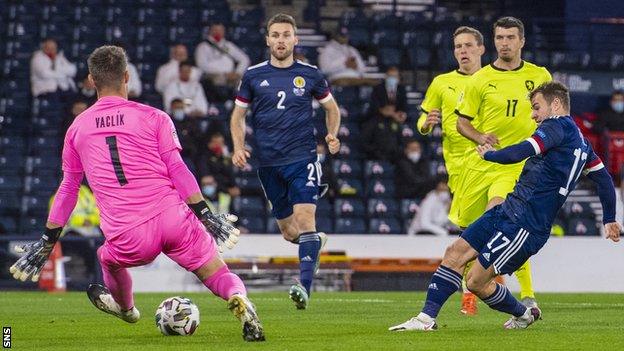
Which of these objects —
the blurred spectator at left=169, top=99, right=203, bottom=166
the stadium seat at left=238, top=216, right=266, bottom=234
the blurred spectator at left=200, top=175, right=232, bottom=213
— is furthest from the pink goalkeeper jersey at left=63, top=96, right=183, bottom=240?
the blurred spectator at left=169, top=99, right=203, bottom=166

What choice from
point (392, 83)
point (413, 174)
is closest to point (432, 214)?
point (413, 174)

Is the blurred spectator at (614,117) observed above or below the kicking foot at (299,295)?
above

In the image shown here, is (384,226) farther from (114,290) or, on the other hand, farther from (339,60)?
(114,290)

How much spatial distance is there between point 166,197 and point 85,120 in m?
0.72

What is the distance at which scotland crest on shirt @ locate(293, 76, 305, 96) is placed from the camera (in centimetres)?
1316

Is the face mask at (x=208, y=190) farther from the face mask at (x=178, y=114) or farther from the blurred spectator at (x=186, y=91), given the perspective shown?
the blurred spectator at (x=186, y=91)

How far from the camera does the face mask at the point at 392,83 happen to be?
23.5 metres

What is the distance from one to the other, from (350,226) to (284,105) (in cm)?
887

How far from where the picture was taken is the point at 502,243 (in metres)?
9.41

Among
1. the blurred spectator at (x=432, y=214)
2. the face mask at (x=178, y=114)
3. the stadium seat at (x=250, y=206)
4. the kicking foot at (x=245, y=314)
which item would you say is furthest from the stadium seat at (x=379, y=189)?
the kicking foot at (x=245, y=314)

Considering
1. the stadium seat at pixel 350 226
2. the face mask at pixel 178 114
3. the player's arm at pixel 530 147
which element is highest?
the player's arm at pixel 530 147

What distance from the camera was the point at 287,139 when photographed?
43.0 feet

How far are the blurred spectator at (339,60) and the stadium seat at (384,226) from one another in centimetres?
356

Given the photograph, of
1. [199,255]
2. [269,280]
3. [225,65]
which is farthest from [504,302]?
[225,65]
